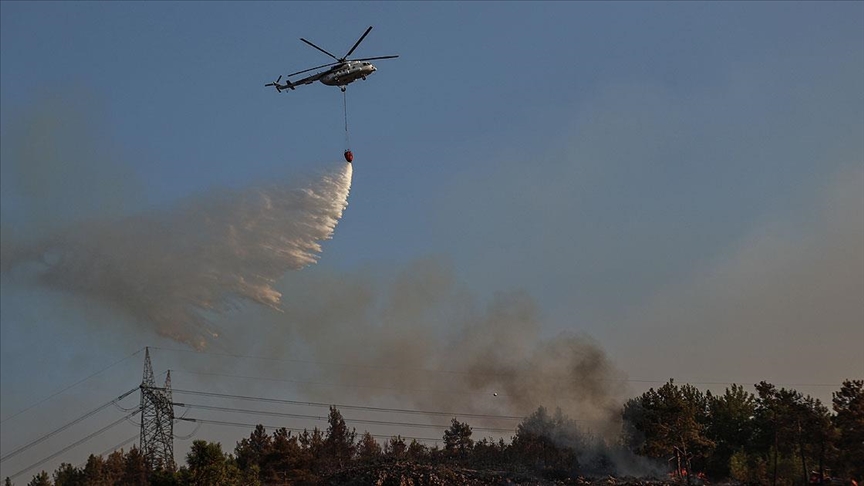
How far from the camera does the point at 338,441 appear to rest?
15262 centimetres

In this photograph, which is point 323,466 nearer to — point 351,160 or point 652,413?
point 652,413

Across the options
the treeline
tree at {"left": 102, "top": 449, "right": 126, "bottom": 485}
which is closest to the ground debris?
the treeline

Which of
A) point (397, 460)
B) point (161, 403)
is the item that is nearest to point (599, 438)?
point (397, 460)

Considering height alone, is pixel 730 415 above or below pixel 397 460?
above

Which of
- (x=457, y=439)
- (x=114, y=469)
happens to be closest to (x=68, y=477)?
(x=114, y=469)

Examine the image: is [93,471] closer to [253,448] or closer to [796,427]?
[253,448]

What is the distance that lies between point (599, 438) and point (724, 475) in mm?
21349

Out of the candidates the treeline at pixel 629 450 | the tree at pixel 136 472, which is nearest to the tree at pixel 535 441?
the treeline at pixel 629 450

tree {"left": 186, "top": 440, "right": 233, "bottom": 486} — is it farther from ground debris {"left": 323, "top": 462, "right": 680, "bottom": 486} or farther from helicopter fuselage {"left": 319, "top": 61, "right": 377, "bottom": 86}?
helicopter fuselage {"left": 319, "top": 61, "right": 377, "bottom": 86}

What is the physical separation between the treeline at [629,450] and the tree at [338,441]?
0.19 m

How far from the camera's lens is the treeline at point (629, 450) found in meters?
94.4

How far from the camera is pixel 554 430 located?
145 m

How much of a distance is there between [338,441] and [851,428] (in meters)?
87.2

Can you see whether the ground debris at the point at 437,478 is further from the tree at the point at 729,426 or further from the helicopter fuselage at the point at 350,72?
the helicopter fuselage at the point at 350,72
